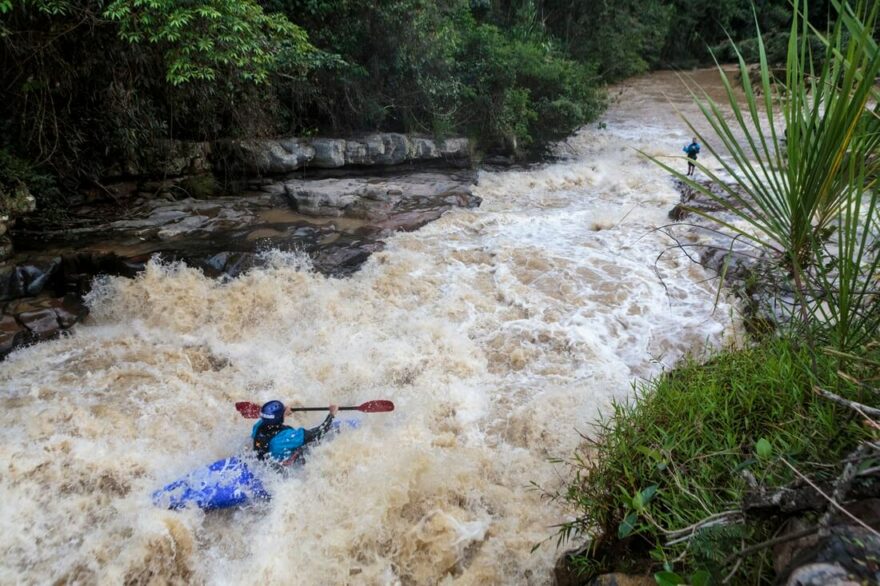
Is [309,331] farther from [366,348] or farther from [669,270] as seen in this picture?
[669,270]

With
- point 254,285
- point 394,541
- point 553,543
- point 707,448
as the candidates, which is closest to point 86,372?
point 254,285

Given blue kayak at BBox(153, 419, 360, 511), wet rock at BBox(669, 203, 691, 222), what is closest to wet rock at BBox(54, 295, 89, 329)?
blue kayak at BBox(153, 419, 360, 511)

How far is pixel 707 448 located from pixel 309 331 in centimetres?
415

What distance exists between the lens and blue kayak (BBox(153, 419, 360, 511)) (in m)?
3.12

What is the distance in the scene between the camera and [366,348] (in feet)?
16.4

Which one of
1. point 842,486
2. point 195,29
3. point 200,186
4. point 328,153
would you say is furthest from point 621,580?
point 328,153

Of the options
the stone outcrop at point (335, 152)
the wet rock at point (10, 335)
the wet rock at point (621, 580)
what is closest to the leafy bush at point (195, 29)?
the stone outcrop at point (335, 152)

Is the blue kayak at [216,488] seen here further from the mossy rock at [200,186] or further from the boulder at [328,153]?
the boulder at [328,153]

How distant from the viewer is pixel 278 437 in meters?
3.40

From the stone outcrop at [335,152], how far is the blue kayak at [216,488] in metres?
5.97

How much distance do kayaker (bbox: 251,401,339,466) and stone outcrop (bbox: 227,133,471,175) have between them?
571cm

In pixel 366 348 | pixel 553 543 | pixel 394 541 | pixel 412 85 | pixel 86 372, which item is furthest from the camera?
pixel 412 85

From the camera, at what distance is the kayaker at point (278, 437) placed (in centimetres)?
338

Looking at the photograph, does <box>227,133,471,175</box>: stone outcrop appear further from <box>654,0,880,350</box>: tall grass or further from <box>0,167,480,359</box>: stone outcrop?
<box>654,0,880,350</box>: tall grass
